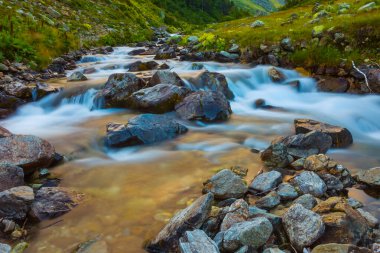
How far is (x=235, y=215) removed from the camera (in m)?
4.41

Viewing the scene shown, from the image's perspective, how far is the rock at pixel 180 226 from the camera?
427cm

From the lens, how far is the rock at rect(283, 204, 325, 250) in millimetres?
4035

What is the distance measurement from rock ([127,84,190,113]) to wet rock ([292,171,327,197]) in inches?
224

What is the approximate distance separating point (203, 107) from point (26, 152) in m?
5.16

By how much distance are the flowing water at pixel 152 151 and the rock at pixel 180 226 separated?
32 centimetres

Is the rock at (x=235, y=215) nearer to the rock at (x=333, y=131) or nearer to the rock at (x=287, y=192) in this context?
the rock at (x=287, y=192)

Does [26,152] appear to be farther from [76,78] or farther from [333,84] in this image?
[333,84]

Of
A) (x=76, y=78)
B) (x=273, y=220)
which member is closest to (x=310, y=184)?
(x=273, y=220)

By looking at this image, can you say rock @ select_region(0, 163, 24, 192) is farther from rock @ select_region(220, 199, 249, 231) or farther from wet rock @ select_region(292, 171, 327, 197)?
wet rock @ select_region(292, 171, 327, 197)

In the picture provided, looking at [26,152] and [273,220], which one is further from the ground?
[273,220]

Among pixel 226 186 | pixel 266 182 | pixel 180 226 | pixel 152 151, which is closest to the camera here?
pixel 180 226

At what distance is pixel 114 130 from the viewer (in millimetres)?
8469

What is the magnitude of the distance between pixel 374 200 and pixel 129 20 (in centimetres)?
3750

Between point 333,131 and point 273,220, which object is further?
point 333,131
